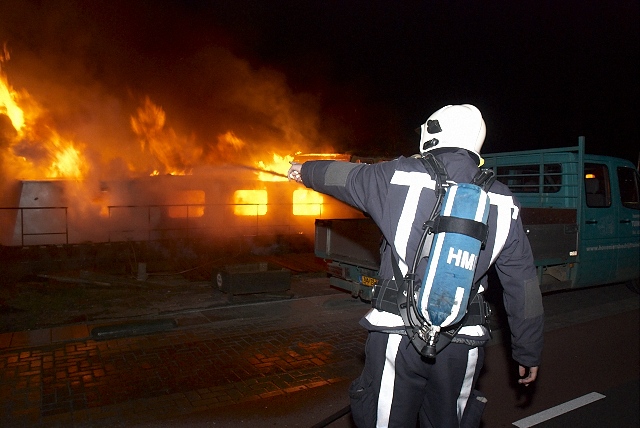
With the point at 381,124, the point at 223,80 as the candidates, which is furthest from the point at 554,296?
the point at 381,124

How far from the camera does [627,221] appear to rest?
8031mm

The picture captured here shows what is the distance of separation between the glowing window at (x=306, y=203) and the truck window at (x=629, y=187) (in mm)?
10337

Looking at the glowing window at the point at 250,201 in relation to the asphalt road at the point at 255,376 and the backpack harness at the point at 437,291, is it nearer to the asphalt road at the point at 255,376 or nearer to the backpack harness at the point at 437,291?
the asphalt road at the point at 255,376

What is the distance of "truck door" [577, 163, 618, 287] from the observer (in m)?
7.44

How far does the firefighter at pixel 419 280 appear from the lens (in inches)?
88.6

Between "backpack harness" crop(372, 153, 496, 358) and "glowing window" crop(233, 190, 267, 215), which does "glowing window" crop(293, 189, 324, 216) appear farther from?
"backpack harness" crop(372, 153, 496, 358)

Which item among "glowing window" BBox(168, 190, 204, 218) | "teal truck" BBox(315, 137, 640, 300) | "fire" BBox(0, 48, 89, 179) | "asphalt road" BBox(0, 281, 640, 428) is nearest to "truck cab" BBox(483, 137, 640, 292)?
"teal truck" BBox(315, 137, 640, 300)

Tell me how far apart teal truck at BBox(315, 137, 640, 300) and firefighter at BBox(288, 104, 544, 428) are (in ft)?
13.6

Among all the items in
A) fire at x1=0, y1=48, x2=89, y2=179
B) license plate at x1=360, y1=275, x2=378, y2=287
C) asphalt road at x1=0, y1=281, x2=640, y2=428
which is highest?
fire at x1=0, y1=48, x2=89, y2=179

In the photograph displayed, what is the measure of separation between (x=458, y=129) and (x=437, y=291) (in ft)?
2.81

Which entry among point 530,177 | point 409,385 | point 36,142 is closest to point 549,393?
point 409,385

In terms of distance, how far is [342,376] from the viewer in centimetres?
511


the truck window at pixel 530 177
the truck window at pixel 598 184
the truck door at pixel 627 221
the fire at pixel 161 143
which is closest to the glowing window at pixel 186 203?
the fire at pixel 161 143

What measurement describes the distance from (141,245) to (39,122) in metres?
5.86
